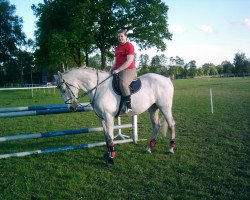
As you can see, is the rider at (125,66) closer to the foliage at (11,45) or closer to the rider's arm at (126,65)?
the rider's arm at (126,65)

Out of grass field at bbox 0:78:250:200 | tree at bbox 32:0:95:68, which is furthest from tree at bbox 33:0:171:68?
grass field at bbox 0:78:250:200

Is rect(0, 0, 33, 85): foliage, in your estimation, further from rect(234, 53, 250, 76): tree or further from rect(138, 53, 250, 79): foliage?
rect(234, 53, 250, 76): tree

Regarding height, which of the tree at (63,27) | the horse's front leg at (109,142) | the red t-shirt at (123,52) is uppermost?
the tree at (63,27)

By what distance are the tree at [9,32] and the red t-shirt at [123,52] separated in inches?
2648

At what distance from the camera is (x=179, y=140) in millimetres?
8961

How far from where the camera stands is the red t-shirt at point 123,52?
22.3ft

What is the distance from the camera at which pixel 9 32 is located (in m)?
66.6

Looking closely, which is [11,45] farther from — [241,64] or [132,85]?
[241,64]

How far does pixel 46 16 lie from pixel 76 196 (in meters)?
34.8

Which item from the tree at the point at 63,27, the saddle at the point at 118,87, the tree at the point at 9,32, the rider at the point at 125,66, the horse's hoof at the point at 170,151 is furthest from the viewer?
the tree at the point at 9,32

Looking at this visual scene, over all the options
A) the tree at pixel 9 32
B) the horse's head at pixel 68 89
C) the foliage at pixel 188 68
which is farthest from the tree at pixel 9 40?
the horse's head at pixel 68 89

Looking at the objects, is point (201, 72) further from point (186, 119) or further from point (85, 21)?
point (186, 119)

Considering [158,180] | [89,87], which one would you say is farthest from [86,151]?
[158,180]

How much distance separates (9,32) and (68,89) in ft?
223
